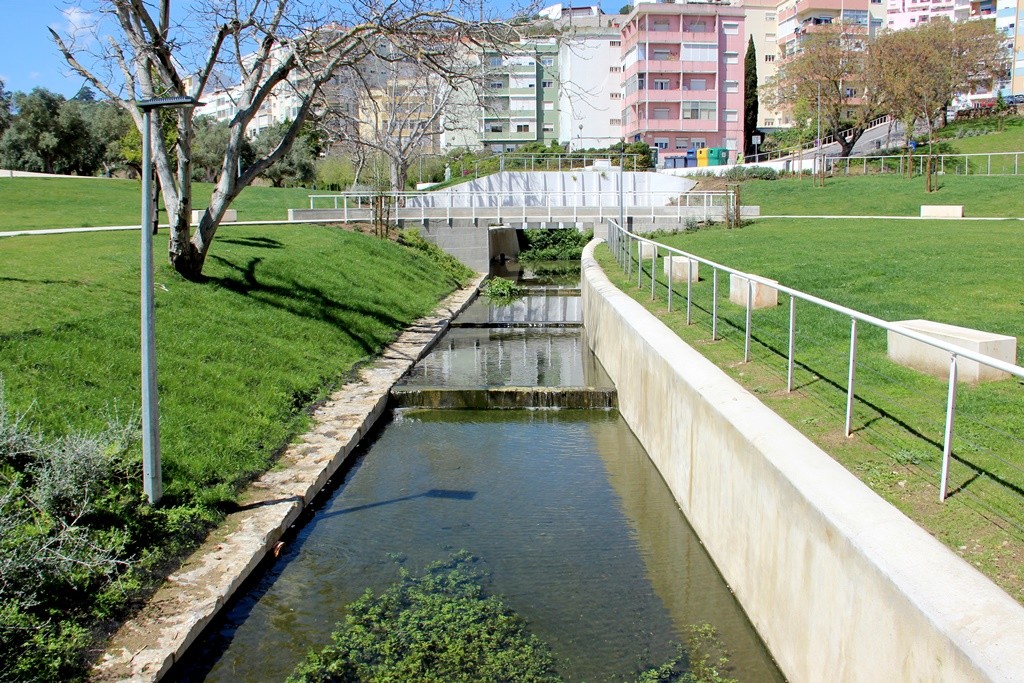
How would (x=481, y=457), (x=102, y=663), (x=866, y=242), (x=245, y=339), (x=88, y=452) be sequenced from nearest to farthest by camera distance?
(x=102, y=663) < (x=88, y=452) < (x=481, y=457) < (x=245, y=339) < (x=866, y=242)

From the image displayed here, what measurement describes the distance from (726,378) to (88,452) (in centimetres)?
599

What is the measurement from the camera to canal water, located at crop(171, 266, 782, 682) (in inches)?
297

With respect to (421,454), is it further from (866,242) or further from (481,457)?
(866,242)

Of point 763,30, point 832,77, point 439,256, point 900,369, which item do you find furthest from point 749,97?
point 900,369

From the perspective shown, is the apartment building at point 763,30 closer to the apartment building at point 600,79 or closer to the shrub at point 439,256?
the apartment building at point 600,79

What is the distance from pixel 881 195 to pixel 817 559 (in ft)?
126

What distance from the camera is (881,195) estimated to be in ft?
135

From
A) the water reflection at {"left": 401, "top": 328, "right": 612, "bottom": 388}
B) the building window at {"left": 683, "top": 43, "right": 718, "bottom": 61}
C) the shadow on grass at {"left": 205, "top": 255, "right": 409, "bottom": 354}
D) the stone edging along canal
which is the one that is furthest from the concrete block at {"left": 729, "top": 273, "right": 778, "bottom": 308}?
the building window at {"left": 683, "top": 43, "right": 718, "bottom": 61}

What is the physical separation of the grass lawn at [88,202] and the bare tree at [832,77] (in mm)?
29879

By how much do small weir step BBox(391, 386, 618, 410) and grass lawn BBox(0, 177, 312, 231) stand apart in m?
16.2

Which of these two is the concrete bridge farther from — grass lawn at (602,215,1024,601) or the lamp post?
the lamp post

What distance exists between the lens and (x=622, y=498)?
11273mm

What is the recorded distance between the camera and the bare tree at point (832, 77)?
182ft

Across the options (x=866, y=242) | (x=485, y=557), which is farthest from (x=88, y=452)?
(x=866, y=242)
